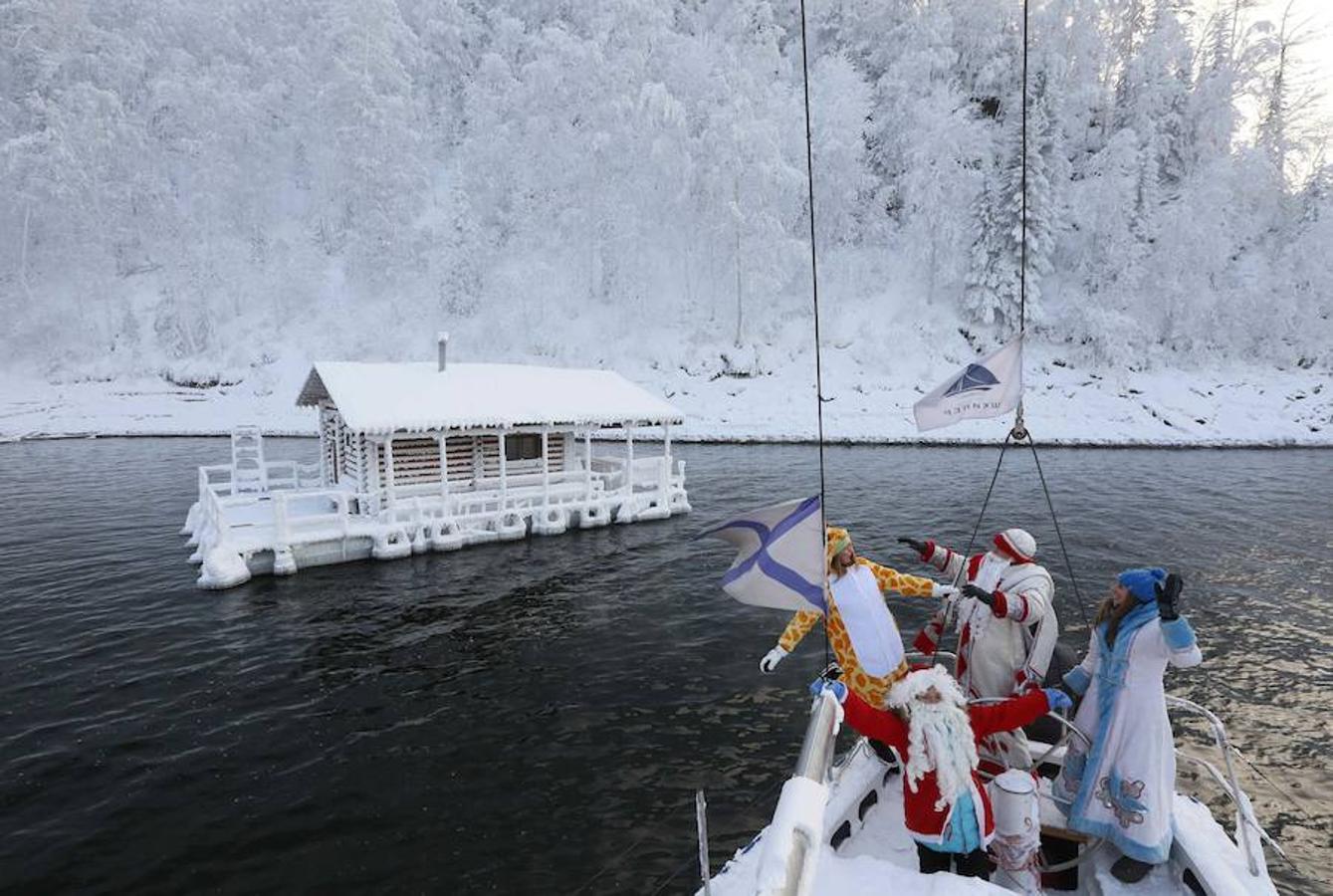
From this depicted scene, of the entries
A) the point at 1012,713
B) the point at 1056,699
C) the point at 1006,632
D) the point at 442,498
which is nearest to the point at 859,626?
the point at 1006,632

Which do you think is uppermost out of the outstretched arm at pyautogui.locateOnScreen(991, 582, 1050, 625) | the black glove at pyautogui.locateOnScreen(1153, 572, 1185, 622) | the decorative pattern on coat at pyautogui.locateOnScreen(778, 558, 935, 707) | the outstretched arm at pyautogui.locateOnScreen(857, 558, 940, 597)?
the black glove at pyautogui.locateOnScreen(1153, 572, 1185, 622)

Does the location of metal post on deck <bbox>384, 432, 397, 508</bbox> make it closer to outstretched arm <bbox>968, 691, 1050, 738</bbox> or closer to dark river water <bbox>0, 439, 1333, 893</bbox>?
dark river water <bbox>0, 439, 1333, 893</bbox>

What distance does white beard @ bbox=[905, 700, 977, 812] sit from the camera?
12.2 feet

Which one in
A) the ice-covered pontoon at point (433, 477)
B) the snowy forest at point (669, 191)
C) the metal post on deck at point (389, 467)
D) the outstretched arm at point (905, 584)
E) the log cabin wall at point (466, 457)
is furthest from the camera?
the snowy forest at point (669, 191)

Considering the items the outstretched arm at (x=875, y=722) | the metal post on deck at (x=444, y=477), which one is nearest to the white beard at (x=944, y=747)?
the outstretched arm at (x=875, y=722)

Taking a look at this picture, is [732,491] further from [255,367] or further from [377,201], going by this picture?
[377,201]

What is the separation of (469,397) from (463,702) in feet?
33.7

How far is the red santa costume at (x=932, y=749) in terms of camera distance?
3.72 metres

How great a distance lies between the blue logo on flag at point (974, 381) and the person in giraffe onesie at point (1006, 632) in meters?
1.85

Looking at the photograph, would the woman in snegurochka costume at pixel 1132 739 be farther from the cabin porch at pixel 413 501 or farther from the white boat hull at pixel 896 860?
the cabin porch at pixel 413 501

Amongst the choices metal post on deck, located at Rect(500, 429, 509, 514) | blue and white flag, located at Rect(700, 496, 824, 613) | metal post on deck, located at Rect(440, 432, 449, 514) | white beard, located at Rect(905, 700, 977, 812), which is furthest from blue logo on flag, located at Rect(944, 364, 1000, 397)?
metal post on deck, located at Rect(440, 432, 449, 514)

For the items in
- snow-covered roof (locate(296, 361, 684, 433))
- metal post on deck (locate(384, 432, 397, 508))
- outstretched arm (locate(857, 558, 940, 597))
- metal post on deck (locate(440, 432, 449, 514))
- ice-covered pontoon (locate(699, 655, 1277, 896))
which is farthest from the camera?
metal post on deck (locate(440, 432, 449, 514))

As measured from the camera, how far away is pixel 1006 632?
5.31 m

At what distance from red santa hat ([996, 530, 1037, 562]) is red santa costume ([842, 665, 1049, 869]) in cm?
196
